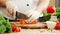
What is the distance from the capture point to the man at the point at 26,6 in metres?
1.44

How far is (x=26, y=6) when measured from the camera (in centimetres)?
158

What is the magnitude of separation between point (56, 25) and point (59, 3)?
67.0 inches

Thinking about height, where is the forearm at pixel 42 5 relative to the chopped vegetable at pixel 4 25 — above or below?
above

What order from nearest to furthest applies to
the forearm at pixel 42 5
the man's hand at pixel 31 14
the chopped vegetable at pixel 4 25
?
the chopped vegetable at pixel 4 25, the man's hand at pixel 31 14, the forearm at pixel 42 5

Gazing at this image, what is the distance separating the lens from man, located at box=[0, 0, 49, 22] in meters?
1.44

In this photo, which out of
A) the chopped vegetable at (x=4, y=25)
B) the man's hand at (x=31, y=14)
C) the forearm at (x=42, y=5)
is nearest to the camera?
the chopped vegetable at (x=4, y=25)

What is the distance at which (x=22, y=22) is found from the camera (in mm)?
1475

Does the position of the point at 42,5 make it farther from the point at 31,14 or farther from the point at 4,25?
the point at 4,25

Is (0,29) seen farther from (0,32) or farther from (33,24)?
(33,24)

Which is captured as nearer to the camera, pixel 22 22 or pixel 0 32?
pixel 0 32

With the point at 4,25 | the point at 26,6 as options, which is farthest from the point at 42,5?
the point at 4,25

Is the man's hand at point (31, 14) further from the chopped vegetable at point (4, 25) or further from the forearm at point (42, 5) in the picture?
the chopped vegetable at point (4, 25)

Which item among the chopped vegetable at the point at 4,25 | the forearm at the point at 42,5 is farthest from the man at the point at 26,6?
the chopped vegetable at the point at 4,25

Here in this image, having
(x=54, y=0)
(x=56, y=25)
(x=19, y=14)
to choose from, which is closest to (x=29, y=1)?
(x=19, y=14)
